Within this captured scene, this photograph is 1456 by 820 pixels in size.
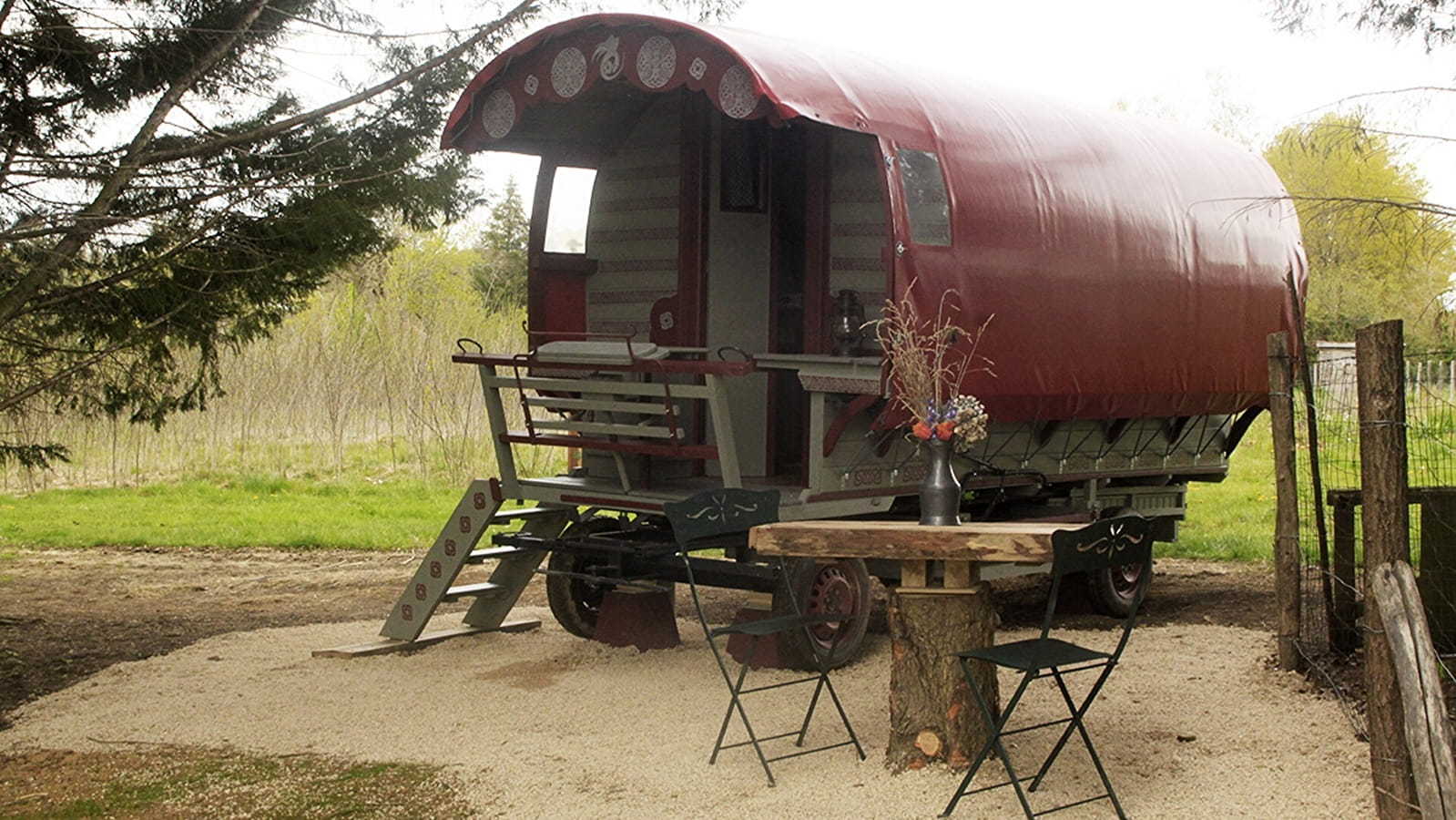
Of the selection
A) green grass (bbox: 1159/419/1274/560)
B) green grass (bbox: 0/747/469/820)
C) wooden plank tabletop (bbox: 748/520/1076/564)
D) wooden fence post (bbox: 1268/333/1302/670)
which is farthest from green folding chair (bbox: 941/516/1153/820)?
green grass (bbox: 1159/419/1274/560)

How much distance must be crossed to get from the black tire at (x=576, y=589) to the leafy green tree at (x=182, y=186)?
202 cm

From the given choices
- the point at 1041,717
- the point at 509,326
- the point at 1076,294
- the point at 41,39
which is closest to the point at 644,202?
the point at 1076,294

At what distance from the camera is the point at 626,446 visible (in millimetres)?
7828

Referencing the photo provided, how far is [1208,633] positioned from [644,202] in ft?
13.1

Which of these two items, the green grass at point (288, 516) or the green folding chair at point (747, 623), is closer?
the green folding chair at point (747, 623)

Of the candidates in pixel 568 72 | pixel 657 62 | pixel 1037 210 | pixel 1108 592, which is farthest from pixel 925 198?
pixel 1108 592

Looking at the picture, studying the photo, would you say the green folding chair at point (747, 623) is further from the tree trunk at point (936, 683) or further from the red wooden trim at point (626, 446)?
the red wooden trim at point (626, 446)

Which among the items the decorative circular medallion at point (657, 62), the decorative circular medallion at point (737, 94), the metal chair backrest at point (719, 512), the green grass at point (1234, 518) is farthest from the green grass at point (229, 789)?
the green grass at point (1234, 518)

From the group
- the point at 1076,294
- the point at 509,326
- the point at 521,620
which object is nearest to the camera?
the point at 1076,294

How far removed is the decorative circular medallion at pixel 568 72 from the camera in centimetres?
772

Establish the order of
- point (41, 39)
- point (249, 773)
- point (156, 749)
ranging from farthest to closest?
point (41, 39), point (156, 749), point (249, 773)

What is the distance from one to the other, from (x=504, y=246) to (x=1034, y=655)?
3149cm

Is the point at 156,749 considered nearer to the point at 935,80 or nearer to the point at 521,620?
the point at 521,620

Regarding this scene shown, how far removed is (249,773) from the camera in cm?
608
